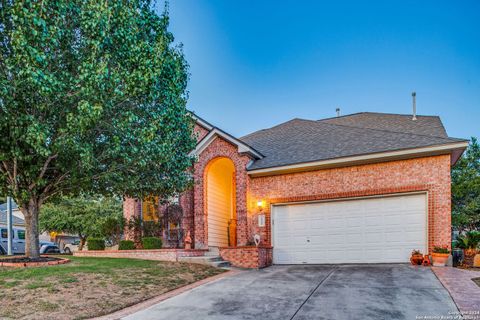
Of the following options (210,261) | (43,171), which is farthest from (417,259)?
(43,171)

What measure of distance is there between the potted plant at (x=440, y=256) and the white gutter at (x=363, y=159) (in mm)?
2950

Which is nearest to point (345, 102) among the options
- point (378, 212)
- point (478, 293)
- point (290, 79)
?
point (290, 79)

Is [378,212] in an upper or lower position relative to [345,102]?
lower

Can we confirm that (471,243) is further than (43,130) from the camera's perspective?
Yes

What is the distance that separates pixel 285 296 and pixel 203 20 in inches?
816

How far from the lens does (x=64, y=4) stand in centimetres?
765

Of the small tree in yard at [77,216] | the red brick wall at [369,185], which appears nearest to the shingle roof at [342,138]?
the red brick wall at [369,185]

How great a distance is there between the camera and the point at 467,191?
632 inches

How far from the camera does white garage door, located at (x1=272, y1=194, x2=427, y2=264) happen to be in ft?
36.9

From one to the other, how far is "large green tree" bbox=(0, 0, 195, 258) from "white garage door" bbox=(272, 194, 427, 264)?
4.81m

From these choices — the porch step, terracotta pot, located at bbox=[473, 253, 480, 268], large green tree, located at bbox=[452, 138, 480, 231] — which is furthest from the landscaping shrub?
large green tree, located at bbox=[452, 138, 480, 231]

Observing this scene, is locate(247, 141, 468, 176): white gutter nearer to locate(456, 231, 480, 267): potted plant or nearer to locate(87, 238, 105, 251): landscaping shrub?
locate(456, 231, 480, 267): potted plant

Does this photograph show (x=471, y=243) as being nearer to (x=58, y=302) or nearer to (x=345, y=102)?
(x=58, y=302)

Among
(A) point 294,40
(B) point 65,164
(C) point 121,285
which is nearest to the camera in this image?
(C) point 121,285
